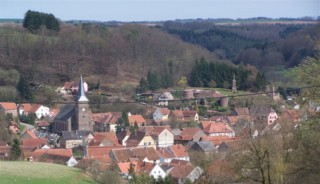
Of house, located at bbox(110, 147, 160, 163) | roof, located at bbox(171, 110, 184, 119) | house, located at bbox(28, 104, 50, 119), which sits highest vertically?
house, located at bbox(110, 147, 160, 163)

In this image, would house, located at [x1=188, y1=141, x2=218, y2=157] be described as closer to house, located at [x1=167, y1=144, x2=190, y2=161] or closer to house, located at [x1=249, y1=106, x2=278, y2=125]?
house, located at [x1=167, y1=144, x2=190, y2=161]

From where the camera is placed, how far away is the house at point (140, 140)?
3034cm

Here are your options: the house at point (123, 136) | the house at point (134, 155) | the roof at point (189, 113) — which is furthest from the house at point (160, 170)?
the roof at point (189, 113)

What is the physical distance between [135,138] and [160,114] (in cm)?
769

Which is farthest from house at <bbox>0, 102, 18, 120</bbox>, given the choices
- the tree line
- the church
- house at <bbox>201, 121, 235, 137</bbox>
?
the tree line

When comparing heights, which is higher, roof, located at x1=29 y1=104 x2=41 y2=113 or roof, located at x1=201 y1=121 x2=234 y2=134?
roof, located at x1=201 y1=121 x2=234 y2=134

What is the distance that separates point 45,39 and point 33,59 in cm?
251

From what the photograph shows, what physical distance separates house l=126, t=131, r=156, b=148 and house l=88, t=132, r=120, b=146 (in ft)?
1.94

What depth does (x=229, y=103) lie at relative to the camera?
42.1m

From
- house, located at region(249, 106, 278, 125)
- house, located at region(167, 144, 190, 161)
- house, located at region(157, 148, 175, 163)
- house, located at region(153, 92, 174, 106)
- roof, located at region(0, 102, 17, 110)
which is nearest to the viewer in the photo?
house, located at region(249, 106, 278, 125)

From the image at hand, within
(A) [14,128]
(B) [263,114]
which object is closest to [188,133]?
(B) [263,114]

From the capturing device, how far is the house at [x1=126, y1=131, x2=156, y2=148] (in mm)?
30344

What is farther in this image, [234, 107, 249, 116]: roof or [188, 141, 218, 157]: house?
[234, 107, 249, 116]: roof

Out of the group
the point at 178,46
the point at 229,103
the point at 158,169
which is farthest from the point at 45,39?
the point at 158,169
